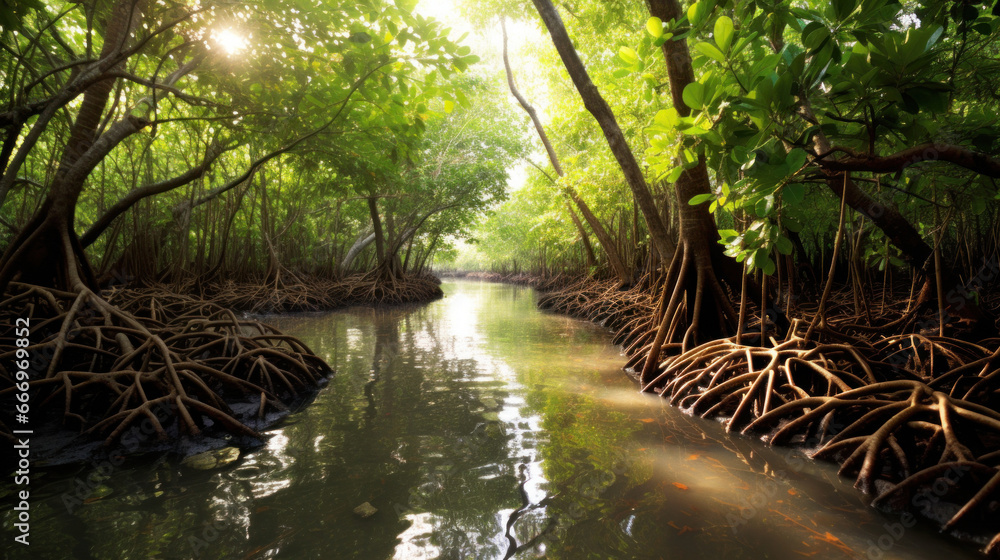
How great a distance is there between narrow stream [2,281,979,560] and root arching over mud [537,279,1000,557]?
14 centimetres

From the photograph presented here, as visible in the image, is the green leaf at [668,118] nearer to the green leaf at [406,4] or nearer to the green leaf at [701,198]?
the green leaf at [701,198]

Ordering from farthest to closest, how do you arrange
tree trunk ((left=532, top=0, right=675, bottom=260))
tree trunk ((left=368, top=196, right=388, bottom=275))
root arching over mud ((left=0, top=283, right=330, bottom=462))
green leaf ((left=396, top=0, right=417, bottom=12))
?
1. tree trunk ((left=368, top=196, right=388, bottom=275))
2. tree trunk ((left=532, top=0, right=675, bottom=260))
3. green leaf ((left=396, top=0, right=417, bottom=12))
4. root arching over mud ((left=0, top=283, right=330, bottom=462))

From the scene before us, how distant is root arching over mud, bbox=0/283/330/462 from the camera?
107 inches

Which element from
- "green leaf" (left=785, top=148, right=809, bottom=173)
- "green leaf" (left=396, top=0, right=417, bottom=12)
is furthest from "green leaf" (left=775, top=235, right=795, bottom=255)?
"green leaf" (left=396, top=0, right=417, bottom=12)

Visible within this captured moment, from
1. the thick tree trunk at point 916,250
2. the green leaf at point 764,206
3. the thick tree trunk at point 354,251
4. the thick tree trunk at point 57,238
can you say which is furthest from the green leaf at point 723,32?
the thick tree trunk at point 354,251

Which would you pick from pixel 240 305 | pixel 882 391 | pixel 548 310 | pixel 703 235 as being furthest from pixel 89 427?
pixel 548 310

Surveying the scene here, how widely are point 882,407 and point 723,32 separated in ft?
7.03

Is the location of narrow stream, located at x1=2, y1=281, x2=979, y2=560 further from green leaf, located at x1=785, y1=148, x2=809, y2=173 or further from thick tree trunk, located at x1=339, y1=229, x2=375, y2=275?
thick tree trunk, located at x1=339, y1=229, x2=375, y2=275

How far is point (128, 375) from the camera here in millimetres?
2934

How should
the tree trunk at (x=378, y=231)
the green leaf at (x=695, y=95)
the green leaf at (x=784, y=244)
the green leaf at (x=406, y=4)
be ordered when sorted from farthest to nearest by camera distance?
1. the tree trunk at (x=378, y=231)
2. the green leaf at (x=406, y=4)
3. the green leaf at (x=784, y=244)
4. the green leaf at (x=695, y=95)

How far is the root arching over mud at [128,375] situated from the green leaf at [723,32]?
3521 mm

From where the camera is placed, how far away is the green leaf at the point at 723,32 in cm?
184

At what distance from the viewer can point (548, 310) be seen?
12922 mm

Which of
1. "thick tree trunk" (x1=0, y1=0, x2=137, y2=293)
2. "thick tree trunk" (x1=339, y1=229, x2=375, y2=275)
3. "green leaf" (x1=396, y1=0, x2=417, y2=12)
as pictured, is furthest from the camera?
"thick tree trunk" (x1=339, y1=229, x2=375, y2=275)
